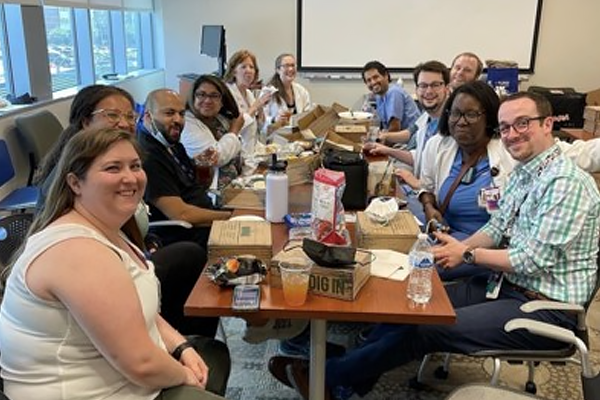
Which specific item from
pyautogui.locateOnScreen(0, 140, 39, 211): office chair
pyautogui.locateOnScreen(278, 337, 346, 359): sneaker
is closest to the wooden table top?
pyautogui.locateOnScreen(278, 337, 346, 359): sneaker

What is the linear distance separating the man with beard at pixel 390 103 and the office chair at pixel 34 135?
257 cm

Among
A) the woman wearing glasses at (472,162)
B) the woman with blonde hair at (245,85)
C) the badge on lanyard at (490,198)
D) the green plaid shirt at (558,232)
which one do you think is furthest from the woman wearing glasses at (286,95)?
the green plaid shirt at (558,232)

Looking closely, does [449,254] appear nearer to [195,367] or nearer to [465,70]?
[195,367]

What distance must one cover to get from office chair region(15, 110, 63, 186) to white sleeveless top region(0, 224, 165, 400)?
9.67 ft

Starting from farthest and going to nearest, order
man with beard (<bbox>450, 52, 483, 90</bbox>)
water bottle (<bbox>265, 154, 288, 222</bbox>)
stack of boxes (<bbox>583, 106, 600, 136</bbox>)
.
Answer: stack of boxes (<bbox>583, 106, 600, 136</bbox>) < man with beard (<bbox>450, 52, 483, 90</bbox>) < water bottle (<bbox>265, 154, 288, 222</bbox>)

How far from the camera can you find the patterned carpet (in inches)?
87.0

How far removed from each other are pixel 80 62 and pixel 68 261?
16.4 ft

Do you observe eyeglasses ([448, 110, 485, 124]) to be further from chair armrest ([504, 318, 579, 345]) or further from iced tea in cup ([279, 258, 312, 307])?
iced tea in cup ([279, 258, 312, 307])

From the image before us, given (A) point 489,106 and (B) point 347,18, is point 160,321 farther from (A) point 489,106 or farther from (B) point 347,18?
(B) point 347,18

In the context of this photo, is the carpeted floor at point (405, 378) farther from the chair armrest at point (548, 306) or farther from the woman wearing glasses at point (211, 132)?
the woman wearing glasses at point (211, 132)

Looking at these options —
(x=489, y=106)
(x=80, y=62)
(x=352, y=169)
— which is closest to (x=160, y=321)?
(x=352, y=169)

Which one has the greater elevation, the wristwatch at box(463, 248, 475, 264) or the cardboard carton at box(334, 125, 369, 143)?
the cardboard carton at box(334, 125, 369, 143)

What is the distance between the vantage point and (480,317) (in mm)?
1759

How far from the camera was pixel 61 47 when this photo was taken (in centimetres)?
511
